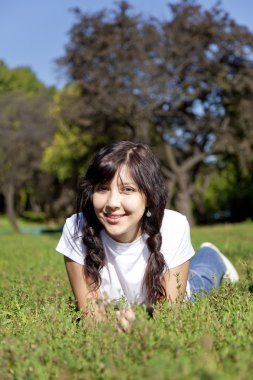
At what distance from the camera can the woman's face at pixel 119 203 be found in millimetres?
3795

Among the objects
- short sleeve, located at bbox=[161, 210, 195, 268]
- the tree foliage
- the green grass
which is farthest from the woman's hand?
the tree foliage

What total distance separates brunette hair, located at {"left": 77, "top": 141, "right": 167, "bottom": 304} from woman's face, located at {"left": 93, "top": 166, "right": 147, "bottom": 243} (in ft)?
0.13

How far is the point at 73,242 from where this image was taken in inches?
163

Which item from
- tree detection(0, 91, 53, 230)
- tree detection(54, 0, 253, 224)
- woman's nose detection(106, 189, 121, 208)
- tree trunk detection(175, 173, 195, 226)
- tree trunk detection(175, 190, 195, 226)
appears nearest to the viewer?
woman's nose detection(106, 189, 121, 208)

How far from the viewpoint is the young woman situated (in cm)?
383

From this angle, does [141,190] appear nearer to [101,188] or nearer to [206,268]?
[101,188]

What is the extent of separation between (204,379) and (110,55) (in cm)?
2544

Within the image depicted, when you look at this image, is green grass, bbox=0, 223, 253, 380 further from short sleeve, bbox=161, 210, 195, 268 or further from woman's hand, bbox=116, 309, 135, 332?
short sleeve, bbox=161, 210, 195, 268

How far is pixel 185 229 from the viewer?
4258mm

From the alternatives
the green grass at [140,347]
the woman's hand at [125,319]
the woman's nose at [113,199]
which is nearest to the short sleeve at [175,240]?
the woman's nose at [113,199]

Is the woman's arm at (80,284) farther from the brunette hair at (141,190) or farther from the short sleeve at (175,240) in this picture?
the short sleeve at (175,240)

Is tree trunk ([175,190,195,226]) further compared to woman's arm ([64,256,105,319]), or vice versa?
tree trunk ([175,190,195,226])

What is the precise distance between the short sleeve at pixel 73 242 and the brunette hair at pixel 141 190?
47mm

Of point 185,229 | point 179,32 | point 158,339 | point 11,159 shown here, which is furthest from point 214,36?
point 158,339
